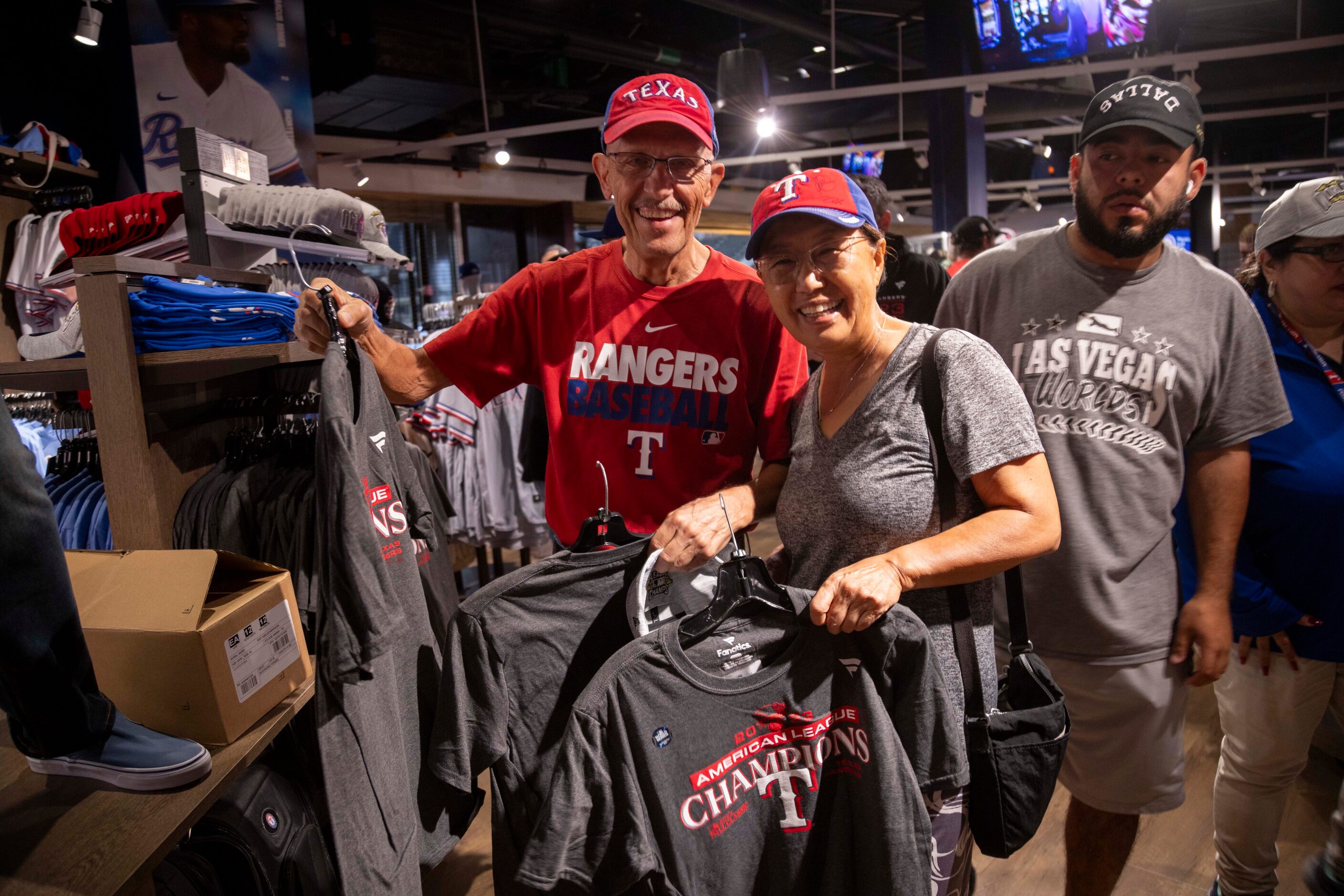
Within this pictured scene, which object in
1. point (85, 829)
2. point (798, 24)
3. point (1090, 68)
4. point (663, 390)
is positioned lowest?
point (85, 829)

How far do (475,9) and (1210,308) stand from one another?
755 cm

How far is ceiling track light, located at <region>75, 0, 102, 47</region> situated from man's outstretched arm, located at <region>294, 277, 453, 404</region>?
3.31 m

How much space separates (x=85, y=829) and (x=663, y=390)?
123 centimetres

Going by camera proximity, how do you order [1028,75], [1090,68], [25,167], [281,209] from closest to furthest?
[281,209] < [25,167] < [1090,68] < [1028,75]

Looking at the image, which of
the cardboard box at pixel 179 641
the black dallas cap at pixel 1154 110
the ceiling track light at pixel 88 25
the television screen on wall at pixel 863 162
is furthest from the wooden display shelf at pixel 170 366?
the television screen on wall at pixel 863 162

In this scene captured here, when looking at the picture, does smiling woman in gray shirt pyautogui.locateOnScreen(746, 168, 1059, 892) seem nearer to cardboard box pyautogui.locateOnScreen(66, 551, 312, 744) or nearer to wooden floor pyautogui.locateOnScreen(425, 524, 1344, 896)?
cardboard box pyautogui.locateOnScreen(66, 551, 312, 744)

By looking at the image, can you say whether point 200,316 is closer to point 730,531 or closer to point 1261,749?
point 730,531

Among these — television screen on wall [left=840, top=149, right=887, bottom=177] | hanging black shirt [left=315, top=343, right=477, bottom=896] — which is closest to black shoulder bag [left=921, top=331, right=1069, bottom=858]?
hanging black shirt [left=315, top=343, right=477, bottom=896]

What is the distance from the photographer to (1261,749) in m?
1.91

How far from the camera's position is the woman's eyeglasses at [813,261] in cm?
132

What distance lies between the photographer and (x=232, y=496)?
2.01m

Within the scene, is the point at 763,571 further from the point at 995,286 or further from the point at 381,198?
the point at 381,198

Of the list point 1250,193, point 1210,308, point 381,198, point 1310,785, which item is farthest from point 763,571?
point 1250,193

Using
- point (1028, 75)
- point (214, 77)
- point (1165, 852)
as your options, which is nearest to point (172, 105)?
point (214, 77)
